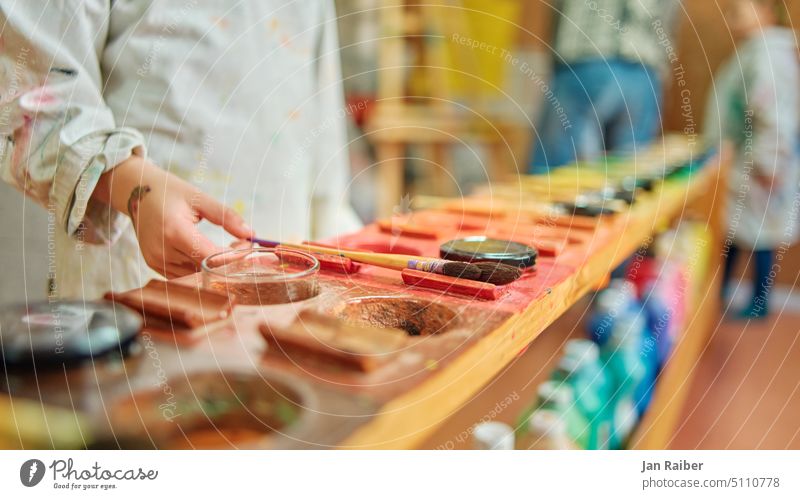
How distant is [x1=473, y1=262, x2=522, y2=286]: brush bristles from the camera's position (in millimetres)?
344

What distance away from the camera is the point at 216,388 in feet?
0.88

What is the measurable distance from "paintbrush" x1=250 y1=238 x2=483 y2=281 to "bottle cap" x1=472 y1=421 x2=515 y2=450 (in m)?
0.15

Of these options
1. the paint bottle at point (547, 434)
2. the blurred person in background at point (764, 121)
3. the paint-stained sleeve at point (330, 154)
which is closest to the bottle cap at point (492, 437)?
the paint bottle at point (547, 434)

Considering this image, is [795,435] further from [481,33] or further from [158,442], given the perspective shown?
[481,33]

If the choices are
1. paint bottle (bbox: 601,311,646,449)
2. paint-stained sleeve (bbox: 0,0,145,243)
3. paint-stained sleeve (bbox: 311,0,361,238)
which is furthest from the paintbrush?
paint bottle (bbox: 601,311,646,449)

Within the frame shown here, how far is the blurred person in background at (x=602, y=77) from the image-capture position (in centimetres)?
82

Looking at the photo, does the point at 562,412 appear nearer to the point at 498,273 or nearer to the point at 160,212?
the point at 498,273

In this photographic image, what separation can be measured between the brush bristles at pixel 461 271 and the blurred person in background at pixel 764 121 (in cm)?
43

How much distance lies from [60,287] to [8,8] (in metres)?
0.18

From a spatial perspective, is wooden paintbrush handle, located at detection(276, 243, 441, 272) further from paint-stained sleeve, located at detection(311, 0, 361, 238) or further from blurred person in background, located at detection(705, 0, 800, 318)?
blurred person in background, located at detection(705, 0, 800, 318)

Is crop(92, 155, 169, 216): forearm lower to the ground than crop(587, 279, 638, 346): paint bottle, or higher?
higher

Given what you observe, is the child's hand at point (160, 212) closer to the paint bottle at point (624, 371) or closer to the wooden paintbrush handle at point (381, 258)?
the wooden paintbrush handle at point (381, 258)

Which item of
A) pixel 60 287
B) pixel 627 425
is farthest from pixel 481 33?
pixel 60 287

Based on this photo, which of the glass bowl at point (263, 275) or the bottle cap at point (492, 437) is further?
the bottle cap at point (492, 437)
